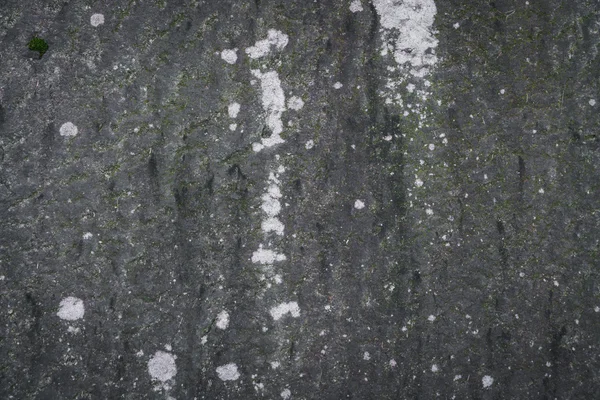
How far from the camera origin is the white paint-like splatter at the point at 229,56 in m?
1.35

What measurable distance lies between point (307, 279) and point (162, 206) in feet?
1.61

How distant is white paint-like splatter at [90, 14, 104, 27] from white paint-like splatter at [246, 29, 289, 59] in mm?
450

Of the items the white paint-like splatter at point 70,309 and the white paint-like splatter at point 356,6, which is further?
the white paint-like splatter at point 356,6

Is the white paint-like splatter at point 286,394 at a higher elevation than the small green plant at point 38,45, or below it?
below

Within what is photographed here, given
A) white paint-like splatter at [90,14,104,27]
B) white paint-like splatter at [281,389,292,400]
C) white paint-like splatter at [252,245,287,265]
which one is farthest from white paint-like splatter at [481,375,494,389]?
white paint-like splatter at [90,14,104,27]

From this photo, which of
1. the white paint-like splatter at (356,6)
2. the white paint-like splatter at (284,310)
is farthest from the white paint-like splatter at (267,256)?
the white paint-like splatter at (356,6)

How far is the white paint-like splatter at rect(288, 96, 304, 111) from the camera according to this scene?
53.3 inches

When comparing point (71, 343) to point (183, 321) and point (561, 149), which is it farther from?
point (561, 149)

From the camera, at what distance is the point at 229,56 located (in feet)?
4.44

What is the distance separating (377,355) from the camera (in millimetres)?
1316

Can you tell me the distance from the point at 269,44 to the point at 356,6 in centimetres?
30

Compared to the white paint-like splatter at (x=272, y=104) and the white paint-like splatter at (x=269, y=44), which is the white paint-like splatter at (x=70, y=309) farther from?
the white paint-like splatter at (x=269, y=44)

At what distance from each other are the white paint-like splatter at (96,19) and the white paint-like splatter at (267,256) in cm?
84

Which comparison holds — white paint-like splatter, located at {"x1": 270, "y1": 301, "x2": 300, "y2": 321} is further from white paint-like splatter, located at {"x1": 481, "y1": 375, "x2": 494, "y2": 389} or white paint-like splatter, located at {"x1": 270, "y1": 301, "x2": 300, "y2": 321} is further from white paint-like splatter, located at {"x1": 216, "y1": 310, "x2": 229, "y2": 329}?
white paint-like splatter, located at {"x1": 481, "y1": 375, "x2": 494, "y2": 389}
